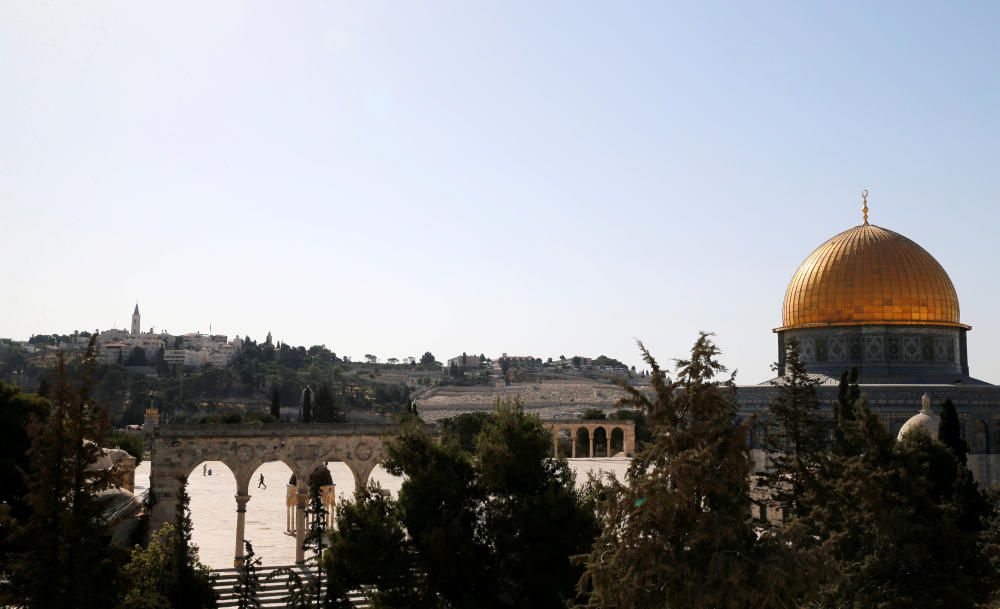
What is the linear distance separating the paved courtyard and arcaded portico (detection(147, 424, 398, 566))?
2.70 ft

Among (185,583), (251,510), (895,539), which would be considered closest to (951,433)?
(895,539)

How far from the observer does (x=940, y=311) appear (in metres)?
28.0

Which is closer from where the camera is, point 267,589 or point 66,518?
point 66,518

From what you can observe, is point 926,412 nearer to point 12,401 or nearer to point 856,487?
point 856,487

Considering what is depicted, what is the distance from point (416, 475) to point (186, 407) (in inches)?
2981

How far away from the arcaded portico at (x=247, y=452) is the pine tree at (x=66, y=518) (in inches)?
349

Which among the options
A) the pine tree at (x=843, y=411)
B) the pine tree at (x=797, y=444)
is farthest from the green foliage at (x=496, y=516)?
the pine tree at (x=843, y=411)

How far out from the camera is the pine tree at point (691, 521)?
7.46 meters

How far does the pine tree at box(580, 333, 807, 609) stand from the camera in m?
7.46

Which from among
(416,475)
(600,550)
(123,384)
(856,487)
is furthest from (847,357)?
(123,384)

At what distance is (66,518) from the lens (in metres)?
9.65

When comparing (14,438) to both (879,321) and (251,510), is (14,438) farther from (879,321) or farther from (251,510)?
(879,321)

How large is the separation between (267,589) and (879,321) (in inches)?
758

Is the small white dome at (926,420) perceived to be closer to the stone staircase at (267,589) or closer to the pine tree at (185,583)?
the stone staircase at (267,589)
